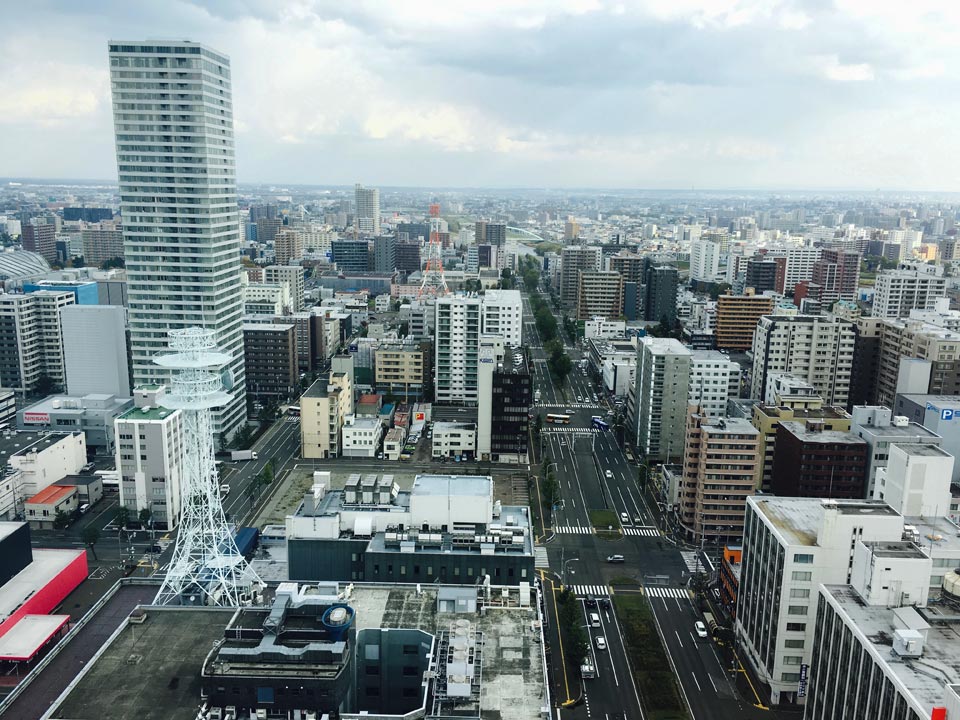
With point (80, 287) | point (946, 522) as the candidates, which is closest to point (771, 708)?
point (946, 522)

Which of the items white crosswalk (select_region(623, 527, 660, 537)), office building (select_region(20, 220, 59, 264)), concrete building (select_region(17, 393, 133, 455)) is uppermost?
office building (select_region(20, 220, 59, 264))

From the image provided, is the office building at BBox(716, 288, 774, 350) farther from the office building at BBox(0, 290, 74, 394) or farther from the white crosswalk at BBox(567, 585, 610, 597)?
the office building at BBox(0, 290, 74, 394)

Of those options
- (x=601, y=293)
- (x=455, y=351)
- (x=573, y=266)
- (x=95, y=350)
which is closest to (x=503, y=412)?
(x=455, y=351)

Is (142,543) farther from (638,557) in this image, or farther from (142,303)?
(638,557)

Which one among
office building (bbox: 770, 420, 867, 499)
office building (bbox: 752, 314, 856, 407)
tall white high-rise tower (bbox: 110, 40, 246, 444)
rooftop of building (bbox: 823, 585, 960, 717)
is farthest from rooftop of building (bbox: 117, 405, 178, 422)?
office building (bbox: 752, 314, 856, 407)

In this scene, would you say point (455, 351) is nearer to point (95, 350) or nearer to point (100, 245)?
point (95, 350)
